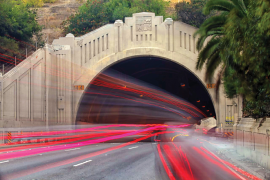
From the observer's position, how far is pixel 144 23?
37.0 m

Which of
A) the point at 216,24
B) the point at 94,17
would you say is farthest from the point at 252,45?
the point at 94,17

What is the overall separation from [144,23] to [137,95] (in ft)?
31.0

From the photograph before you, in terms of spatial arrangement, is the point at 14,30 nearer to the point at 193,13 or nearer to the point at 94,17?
the point at 94,17

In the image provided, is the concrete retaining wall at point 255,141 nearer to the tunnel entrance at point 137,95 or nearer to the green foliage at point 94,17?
the tunnel entrance at point 137,95

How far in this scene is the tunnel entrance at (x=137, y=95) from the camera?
40.6 metres

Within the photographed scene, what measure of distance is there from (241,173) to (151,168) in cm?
326

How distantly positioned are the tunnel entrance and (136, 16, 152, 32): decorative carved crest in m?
3.68

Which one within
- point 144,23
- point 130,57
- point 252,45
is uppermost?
point 144,23

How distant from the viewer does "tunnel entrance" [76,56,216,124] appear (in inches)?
1599

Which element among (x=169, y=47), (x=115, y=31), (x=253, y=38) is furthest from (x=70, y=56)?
(x=253, y=38)

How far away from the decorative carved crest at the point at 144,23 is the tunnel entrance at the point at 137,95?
368 centimetres

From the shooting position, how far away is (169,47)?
3681 cm

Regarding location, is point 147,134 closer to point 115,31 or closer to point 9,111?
point 115,31

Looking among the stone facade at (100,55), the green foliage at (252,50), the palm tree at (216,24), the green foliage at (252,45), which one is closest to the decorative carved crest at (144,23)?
the stone facade at (100,55)
